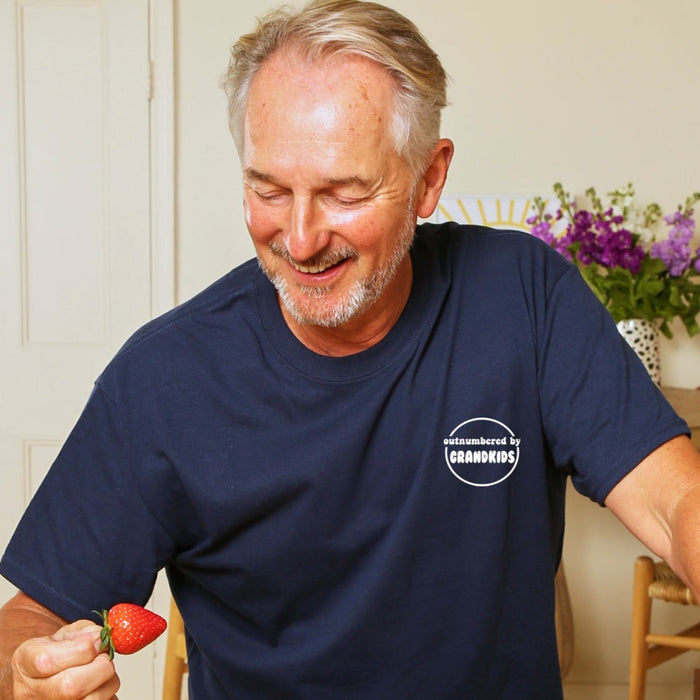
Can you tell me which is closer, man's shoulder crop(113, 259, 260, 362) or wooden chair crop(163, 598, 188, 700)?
man's shoulder crop(113, 259, 260, 362)

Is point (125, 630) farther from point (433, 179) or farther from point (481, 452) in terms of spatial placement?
point (433, 179)

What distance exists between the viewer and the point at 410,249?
150 centimetres

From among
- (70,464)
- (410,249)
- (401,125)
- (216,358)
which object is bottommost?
(70,464)

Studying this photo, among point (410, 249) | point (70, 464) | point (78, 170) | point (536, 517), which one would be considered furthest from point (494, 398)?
point (78, 170)

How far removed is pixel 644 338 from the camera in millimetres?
2920

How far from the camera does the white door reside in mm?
3303

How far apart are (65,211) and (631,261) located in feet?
5.66

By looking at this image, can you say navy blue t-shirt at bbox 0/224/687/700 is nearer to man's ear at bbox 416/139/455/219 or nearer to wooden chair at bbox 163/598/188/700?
man's ear at bbox 416/139/455/219

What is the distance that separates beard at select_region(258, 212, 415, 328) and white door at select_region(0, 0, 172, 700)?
214cm

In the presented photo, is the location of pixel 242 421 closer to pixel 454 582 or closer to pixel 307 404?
pixel 307 404

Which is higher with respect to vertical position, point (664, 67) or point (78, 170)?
point (664, 67)

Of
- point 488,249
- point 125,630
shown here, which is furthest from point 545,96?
point 125,630

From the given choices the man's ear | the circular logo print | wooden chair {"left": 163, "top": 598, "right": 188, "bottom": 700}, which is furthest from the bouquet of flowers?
the circular logo print

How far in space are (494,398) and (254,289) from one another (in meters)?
0.34
